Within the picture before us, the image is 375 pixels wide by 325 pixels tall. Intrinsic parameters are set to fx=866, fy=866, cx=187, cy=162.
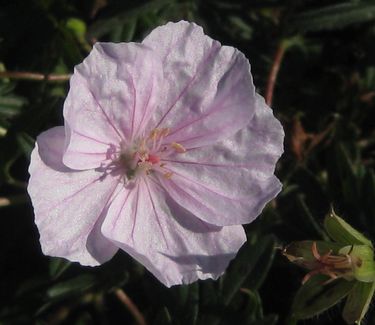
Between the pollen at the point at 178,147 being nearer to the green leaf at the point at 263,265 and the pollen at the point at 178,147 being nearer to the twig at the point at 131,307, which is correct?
the green leaf at the point at 263,265

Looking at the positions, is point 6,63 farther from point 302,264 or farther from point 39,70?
point 302,264

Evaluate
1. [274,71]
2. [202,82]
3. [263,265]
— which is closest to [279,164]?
[274,71]

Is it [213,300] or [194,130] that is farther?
[213,300]

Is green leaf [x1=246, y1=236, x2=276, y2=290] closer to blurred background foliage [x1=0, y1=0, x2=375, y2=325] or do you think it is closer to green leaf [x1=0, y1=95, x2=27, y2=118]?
blurred background foliage [x1=0, y1=0, x2=375, y2=325]

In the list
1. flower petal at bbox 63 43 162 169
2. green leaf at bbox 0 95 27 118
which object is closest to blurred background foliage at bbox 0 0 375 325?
green leaf at bbox 0 95 27 118

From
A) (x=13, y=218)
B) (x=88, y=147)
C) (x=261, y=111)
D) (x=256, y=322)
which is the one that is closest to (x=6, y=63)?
(x=13, y=218)

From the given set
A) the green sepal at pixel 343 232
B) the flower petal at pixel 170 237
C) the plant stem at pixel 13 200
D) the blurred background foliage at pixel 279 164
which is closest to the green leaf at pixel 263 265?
the blurred background foliage at pixel 279 164

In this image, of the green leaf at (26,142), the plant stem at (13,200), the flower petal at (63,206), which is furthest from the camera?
the plant stem at (13,200)
